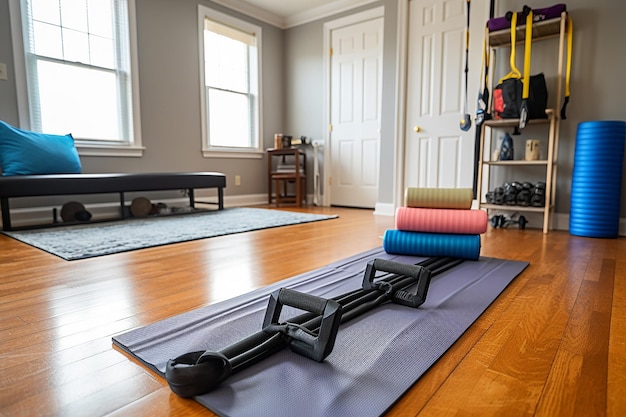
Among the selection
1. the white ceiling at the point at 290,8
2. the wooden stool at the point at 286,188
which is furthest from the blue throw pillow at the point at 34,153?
the white ceiling at the point at 290,8

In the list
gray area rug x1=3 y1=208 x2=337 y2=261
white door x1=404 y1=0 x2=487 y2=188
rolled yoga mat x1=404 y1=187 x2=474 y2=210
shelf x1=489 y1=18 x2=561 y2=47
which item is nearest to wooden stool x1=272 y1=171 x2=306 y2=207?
gray area rug x1=3 y1=208 x2=337 y2=261

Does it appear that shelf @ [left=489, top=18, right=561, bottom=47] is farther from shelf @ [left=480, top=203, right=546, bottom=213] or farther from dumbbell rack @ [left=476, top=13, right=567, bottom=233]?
shelf @ [left=480, top=203, right=546, bottom=213]

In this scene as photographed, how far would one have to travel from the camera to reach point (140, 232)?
8.51 ft

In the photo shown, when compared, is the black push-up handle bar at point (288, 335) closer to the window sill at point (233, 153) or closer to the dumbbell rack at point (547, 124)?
the dumbbell rack at point (547, 124)

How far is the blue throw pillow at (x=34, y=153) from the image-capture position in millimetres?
2785

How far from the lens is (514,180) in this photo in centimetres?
315

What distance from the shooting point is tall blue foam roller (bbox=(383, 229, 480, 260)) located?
1776 millimetres

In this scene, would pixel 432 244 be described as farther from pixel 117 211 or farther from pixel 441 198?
pixel 117 211

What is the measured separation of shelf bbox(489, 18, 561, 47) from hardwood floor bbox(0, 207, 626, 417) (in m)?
1.76

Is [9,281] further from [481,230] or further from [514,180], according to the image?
[514,180]

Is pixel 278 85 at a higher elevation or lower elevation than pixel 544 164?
higher

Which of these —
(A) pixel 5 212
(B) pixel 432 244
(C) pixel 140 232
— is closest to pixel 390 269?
(B) pixel 432 244

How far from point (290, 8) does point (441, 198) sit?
3807mm

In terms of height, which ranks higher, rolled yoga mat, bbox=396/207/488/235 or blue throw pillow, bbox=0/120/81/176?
blue throw pillow, bbox=0/120/81/176
